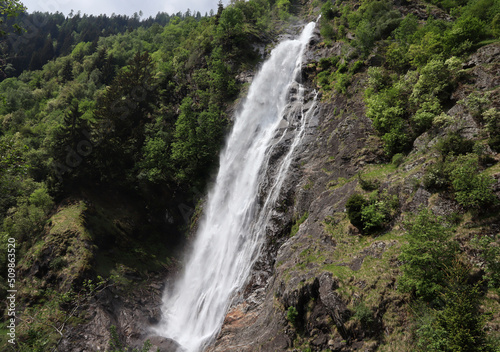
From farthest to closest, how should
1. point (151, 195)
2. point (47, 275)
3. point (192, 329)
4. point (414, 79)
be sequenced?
point (151, 195), point (47, 275), point (192, 329), point (414, 79)

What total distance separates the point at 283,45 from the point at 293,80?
12644 millimetres

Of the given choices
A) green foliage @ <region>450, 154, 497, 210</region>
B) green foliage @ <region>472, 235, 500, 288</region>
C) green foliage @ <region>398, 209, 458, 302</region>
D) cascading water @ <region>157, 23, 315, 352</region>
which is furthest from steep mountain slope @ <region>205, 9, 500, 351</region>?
cascading water @ <region>157, 23, 315, 352</region>

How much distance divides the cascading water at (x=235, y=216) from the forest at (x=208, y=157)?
3191 millimetres

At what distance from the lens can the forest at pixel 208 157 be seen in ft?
36.3

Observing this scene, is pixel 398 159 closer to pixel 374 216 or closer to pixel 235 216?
pixel 374 216

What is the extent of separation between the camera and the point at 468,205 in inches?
494

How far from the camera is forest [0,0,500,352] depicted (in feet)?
36.3

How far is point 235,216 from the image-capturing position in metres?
28.2

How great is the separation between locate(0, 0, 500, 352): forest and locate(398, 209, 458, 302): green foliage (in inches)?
2.2

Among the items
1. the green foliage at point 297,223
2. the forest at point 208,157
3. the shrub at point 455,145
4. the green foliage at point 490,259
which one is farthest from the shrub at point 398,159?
the green foliage at point 490,259

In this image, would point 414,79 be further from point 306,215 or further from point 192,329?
point 192,329

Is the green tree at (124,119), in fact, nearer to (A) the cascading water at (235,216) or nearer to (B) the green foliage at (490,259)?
(A) the cascading water at (235,216)

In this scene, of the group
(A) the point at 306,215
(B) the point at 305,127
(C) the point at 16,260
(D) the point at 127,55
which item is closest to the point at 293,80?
(B) the point at 305,127

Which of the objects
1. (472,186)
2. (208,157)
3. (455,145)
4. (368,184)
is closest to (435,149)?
(455,145)
